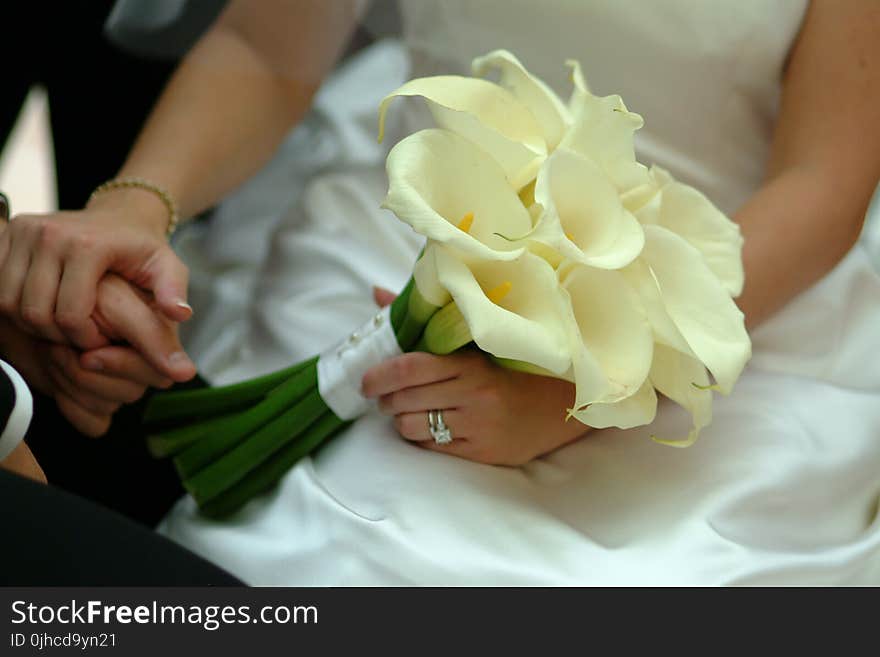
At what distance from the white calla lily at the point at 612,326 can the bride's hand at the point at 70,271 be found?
31 cm

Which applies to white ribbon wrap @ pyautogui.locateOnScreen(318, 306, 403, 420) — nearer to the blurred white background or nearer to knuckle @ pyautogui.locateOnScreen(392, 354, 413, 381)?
knuckle @ pyautogui.locateOnScreen(392, 354, 413, 381)

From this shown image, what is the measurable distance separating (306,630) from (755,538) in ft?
1.21

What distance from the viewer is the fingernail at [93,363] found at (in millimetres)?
742

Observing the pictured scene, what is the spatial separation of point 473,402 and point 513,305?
0.41 ft

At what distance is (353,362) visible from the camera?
75 cm

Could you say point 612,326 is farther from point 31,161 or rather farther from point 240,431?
point 31,161

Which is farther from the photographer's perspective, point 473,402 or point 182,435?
point 182,435

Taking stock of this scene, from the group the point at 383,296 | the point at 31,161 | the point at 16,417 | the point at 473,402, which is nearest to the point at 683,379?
the point at 473,402

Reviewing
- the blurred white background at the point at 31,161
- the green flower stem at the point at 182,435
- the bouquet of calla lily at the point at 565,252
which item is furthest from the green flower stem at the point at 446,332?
the blurred white background at the point at 31,161

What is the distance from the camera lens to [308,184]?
1.07 m

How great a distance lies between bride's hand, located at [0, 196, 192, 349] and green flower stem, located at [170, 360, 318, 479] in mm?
107

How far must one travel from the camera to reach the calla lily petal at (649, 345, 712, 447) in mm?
632

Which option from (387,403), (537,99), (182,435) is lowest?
(182,435)

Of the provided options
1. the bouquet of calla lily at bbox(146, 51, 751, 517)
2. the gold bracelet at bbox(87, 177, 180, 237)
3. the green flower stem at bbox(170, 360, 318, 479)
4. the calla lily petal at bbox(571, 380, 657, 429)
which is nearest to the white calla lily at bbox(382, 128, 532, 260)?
the bouquet of calla lily at bbox(146, 51, 751, 517)
